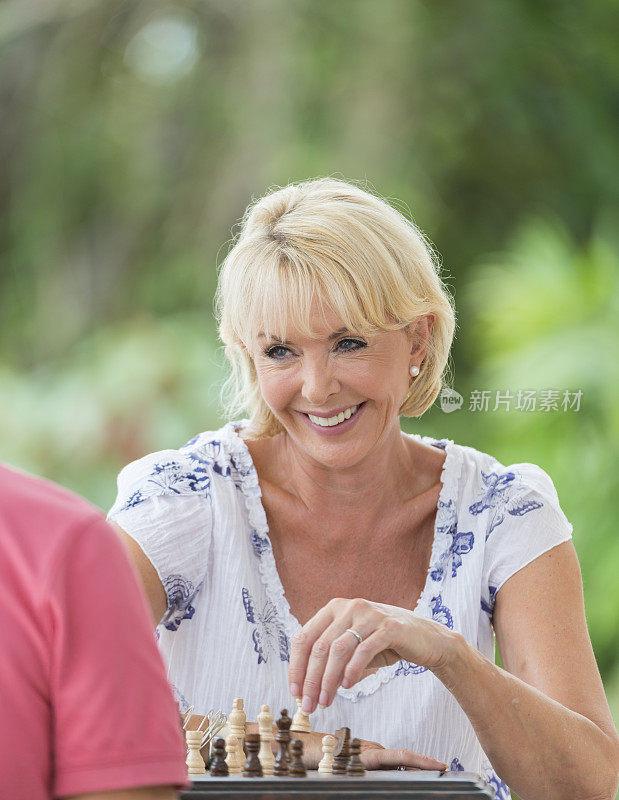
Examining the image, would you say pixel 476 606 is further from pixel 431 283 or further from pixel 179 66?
pixel 179 66

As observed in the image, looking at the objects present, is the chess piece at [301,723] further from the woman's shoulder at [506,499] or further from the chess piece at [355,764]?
the woman's shoulder at [506,499]

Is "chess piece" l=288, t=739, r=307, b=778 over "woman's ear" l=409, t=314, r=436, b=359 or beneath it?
beneath

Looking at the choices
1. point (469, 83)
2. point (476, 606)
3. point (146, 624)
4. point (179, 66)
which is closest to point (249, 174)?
point (179, 66)

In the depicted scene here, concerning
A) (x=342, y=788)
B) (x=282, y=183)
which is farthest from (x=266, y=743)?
(x=282, y=183)

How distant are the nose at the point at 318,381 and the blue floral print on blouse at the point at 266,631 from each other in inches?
13.7

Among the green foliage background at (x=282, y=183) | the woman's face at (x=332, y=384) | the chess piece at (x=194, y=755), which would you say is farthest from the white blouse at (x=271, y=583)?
the green foliage background at (x=282, y=183)

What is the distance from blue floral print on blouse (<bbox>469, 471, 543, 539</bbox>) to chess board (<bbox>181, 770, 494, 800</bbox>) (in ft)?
2.41

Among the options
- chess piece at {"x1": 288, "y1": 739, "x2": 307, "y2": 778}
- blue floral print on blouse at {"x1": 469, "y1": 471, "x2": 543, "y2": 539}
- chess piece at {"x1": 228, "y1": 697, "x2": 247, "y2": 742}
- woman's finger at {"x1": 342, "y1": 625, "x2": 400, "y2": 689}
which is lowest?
chess piece at {"x1": 288, "y1": 739, "x2": 307, "y2": 778}

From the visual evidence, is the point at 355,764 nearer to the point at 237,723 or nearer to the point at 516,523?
the point at 237,723

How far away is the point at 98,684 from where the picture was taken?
0.59m

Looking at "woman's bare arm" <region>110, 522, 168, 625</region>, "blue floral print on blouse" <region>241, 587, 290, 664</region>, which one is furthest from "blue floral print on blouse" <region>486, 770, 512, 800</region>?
"woman's bare arm" <region>110, 522, 168, 625</region>

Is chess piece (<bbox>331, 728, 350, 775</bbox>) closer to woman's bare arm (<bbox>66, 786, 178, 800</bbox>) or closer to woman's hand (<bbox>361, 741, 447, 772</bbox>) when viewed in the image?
woman's hand (<bbox>361, 741, 447, 772</bbox>)

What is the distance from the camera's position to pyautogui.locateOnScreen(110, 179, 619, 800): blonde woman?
5.01ft

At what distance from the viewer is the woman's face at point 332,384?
1.54m
